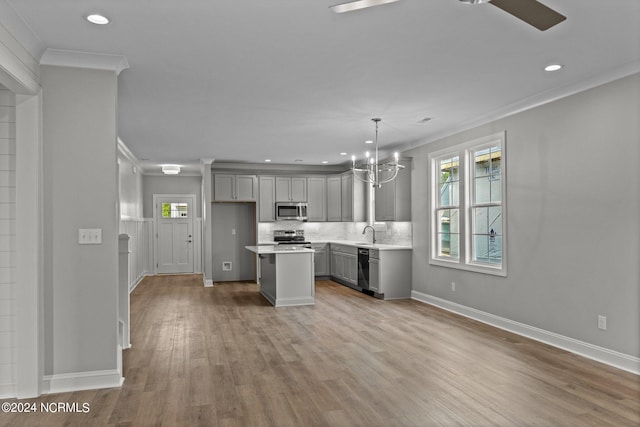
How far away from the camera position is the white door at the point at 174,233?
11102 mm

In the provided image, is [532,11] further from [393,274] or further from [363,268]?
[363,268]

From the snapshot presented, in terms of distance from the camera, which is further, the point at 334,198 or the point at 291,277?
the point at 334,198

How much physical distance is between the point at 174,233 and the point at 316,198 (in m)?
3.77

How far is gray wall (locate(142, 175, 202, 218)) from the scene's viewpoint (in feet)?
36.1

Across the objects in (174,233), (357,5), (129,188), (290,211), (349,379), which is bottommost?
(349,379)

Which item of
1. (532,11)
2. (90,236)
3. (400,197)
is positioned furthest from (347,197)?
(532,11)

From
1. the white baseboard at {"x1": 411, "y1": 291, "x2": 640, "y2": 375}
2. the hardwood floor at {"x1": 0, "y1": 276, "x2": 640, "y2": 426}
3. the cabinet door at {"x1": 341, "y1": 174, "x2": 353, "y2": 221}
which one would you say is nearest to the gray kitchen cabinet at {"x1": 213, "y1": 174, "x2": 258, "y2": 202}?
the cabinet door at {"x1": 341, "y1": 174, "x2": 353, "y2": 221}

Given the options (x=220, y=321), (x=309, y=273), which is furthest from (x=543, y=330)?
(x=220, y=321)

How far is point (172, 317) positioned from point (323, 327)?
2175 millimetres

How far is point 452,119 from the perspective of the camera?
5.72m

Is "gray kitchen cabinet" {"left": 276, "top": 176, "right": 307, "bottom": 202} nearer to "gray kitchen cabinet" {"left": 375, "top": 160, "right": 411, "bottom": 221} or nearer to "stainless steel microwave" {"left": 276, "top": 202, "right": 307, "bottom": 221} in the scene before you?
"stainless steel microwave" {"left": 276, "top": 202, "right": 307, "bottom": 221}

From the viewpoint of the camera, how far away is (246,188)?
963cm

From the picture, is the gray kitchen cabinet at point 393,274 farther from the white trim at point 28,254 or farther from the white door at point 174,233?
the white door at point 174,233

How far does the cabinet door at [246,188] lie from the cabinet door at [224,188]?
0.30 ft
